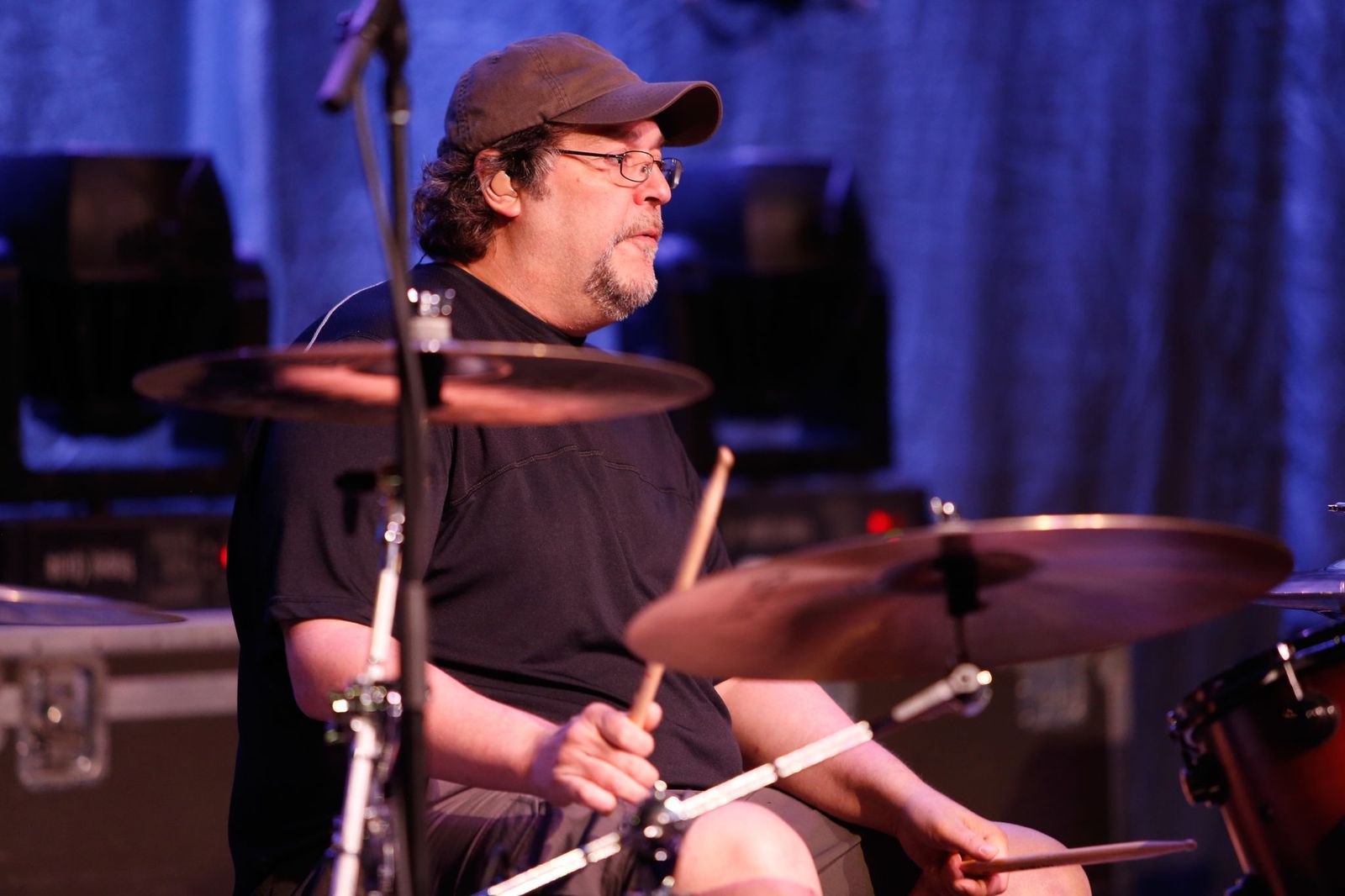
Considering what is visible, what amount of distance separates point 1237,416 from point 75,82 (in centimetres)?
248

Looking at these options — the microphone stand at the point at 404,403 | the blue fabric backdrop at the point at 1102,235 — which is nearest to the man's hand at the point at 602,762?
the microphone stand at the point at 404,403

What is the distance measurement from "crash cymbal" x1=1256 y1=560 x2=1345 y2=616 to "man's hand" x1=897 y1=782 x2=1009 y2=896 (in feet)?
1.22

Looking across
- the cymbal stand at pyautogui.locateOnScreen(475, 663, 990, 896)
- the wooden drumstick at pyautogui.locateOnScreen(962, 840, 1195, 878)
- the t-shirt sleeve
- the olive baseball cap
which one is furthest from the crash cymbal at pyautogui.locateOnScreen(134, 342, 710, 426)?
the olive baseball cap

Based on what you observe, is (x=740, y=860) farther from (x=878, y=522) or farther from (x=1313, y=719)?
(x=878, y=522)

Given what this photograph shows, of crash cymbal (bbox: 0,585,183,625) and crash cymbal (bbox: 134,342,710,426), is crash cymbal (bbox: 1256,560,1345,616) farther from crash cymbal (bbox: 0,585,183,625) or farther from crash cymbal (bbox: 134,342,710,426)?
crash cymbal (bbox: 0,585,183,625)

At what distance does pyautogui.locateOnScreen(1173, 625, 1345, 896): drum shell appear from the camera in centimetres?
170

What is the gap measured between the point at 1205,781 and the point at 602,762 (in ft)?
2.98

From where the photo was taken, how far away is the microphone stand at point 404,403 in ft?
3.80

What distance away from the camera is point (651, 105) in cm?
186

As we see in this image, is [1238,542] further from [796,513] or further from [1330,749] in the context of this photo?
[796,513]

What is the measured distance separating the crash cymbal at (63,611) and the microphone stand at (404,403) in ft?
1.18

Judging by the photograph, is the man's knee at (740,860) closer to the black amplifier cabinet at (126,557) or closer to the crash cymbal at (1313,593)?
the crash cymbal at (1313,593)

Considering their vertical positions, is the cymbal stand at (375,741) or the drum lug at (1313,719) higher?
the cymbal stand at (375,741)

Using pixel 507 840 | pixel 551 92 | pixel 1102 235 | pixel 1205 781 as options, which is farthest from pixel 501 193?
pixel 1102 235
